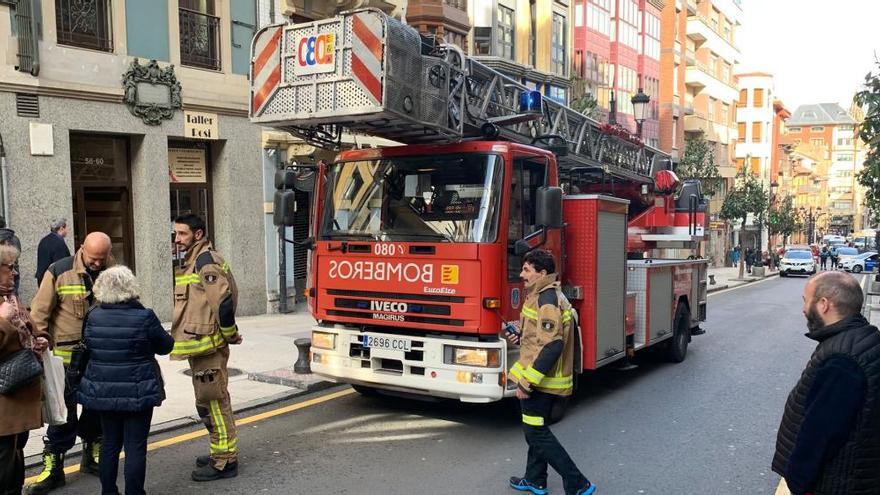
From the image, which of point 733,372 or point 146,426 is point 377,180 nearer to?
point 146,426

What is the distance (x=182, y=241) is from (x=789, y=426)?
162 inches

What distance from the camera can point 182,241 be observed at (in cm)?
509

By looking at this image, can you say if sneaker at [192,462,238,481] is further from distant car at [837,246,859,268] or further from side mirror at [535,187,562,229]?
distant car at [837,246,859,268]

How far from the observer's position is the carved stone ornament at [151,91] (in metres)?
11.8

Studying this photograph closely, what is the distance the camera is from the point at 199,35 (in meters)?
13.2

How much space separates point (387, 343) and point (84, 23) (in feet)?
28.5

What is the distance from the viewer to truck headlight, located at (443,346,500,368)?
5.94 metres

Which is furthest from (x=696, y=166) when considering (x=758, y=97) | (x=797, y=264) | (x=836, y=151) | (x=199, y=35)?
(x=836, y=151)

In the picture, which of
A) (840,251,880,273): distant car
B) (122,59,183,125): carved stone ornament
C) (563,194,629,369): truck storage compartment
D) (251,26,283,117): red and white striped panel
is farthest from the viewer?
(840,251,880,273): distant car

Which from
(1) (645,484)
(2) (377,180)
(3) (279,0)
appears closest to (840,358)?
(1) (645,484)

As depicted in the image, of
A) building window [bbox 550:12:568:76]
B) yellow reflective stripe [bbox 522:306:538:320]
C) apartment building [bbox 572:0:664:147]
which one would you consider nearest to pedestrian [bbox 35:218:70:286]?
yellow reflective stripe [bbox 522:306:538:320]

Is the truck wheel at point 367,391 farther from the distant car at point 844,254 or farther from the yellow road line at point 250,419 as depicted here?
the distant car at point 844,254

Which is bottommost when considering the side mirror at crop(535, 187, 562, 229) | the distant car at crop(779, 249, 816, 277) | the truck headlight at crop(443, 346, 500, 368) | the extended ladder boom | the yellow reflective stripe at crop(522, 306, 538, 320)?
the distant car at crop(779, 249, 816, 277)

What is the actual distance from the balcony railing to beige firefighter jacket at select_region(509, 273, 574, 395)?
10.4 meters
